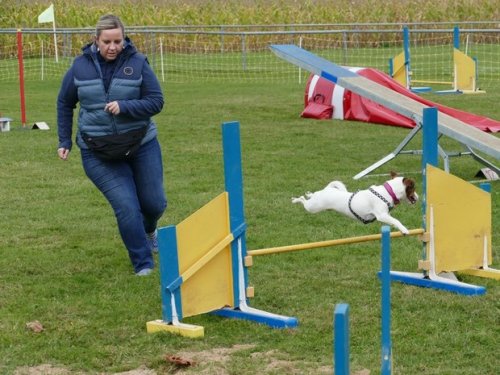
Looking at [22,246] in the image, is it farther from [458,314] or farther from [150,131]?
[458,314]

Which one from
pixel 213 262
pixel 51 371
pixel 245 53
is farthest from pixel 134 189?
pixel 245 53

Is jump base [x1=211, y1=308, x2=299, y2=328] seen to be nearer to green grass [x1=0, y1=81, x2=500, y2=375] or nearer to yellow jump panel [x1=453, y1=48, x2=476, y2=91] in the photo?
green grass [x1=0, y1=81, x2=500, y2=375]

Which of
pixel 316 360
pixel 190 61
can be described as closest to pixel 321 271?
pixel 316 360

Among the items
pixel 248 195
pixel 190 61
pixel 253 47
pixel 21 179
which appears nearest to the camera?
pixel 248 195

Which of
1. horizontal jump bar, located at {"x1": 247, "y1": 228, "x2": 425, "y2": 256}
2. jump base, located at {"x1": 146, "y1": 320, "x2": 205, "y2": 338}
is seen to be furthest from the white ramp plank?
jump base, located at {"x1": 146, "y1": 320, "x2": 205, "y2": 338}

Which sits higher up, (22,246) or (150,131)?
(150,131)

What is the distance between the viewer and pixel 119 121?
641 cm

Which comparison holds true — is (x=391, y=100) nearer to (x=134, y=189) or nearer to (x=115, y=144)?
(x=134, y=189)

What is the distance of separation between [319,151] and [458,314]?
6.50 metres

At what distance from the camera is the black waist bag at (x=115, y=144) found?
6.38 m

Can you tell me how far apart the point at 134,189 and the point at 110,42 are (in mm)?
953

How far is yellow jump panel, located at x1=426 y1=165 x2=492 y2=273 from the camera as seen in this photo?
6.23 m

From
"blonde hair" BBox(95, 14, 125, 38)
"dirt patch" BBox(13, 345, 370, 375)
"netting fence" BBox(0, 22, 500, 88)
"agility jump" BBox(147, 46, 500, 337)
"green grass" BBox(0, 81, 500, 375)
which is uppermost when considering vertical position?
"blonde hair" BBox(95, 14, 125, 38)

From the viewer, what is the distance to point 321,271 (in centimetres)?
678
